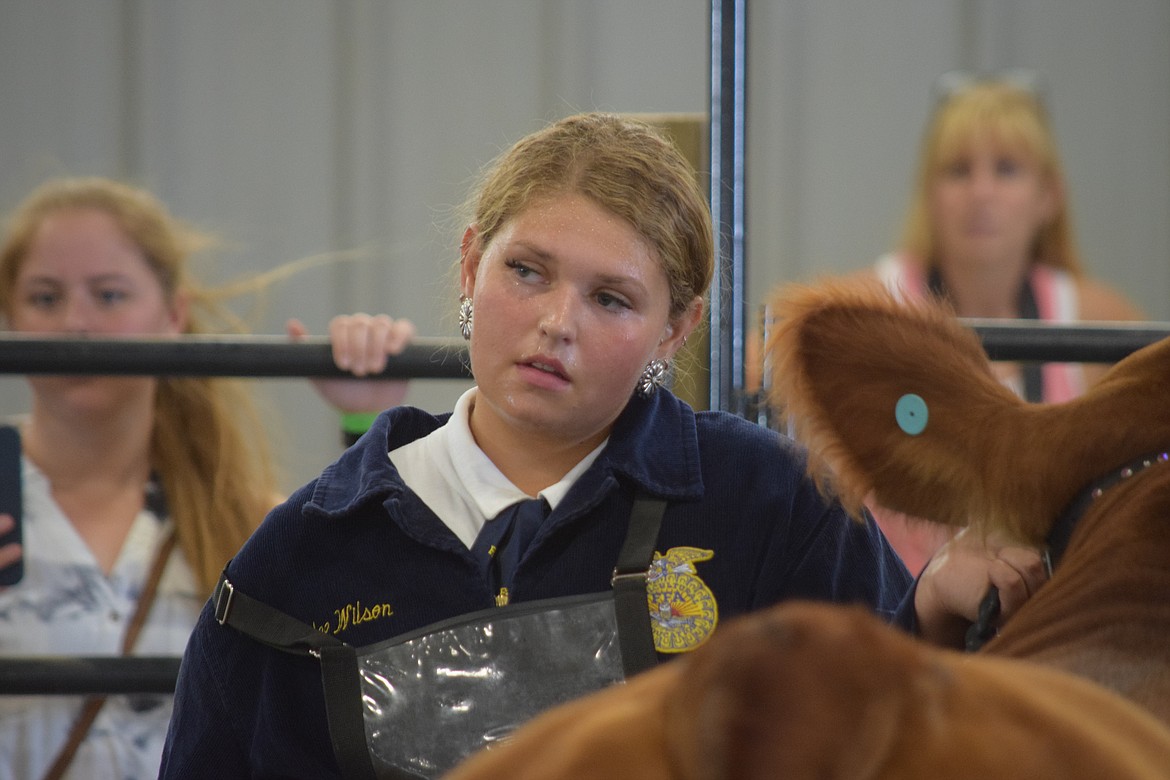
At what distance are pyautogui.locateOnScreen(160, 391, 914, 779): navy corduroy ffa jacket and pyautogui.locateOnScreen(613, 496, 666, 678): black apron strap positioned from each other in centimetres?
2

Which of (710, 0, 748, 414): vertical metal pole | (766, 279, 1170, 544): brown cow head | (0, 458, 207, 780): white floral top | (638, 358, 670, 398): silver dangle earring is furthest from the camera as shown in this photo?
(0, 458, 207, 780): white floral top

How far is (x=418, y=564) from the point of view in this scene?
950mm

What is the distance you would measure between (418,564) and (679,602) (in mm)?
184

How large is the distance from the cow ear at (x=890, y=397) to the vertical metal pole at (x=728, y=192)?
15.6 inches

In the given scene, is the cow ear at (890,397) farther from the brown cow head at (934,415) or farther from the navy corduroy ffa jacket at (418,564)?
the navy corduroy ffa jacket at (418,564)

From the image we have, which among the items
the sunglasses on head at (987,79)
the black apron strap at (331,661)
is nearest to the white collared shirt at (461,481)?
the black apron strap at (331,661)

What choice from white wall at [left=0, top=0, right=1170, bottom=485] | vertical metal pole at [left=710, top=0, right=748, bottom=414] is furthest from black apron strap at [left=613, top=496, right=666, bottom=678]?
white wall at [left=0, top=0, right=1170, bottom=485]

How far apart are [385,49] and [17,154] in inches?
35.6

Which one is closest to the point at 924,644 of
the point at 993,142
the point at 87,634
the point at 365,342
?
the point at 365,342

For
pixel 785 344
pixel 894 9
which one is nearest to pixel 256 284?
pixel 785 344

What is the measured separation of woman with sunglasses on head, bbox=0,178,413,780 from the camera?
4.98ft

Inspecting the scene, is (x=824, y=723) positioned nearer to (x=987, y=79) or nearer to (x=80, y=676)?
(x=80, y=676)

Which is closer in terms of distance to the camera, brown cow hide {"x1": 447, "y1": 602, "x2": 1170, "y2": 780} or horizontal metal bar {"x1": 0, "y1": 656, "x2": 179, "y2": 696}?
brown cow hide {"x1": 447, "y1": 602, "x2": 1170, "y2": 780}

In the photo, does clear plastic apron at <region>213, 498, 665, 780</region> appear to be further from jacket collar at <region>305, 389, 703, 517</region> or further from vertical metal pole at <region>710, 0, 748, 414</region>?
vertical metal pole at <region>710, 0, 748, 414</region>
